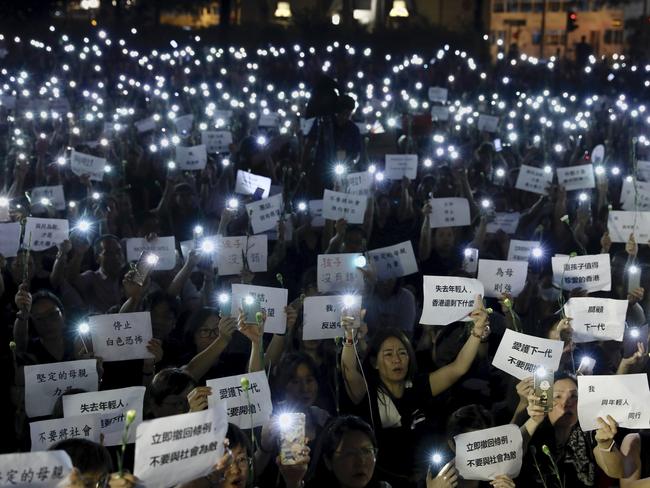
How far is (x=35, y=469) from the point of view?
3412mm

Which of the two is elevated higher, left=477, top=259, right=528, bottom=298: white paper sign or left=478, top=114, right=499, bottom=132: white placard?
left=478, top=114, right=499, bottom=132: white placard

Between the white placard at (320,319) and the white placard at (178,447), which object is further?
the white placard at (320,319)

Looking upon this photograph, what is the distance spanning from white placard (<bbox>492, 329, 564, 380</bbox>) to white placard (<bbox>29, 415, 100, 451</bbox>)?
2.28 m

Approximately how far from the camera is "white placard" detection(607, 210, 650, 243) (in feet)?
27.3

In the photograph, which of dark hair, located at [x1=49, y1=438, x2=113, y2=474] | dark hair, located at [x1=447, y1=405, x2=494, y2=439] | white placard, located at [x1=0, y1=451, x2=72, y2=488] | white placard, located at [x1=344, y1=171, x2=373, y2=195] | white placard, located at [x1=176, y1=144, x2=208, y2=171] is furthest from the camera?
white placard, located at [x1=176, y1=144, x2=208, y2=171]

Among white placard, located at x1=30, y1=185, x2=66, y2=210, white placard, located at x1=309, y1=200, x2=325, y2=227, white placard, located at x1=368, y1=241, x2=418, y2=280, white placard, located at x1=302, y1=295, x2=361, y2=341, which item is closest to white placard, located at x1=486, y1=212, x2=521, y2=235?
white placard, located at x1=309, y1=200, x2=325, y2=227

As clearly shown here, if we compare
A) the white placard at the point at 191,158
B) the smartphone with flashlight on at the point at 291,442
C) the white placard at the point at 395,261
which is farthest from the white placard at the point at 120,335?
the white placard at the point at 191,158

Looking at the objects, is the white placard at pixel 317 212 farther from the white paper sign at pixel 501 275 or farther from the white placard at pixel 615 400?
the white placard at pixel 615 400

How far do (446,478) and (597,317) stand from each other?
2.03 metres

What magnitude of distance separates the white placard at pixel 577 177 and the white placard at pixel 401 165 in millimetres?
1602

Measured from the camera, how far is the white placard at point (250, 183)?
32.5 feet

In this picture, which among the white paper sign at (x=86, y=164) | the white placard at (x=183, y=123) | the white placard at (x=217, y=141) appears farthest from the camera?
the white placard at (x=183, y=123)

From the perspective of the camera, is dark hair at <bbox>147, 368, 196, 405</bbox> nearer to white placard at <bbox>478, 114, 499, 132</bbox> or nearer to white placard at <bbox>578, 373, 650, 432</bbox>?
white placard at <bbox>578, 373, 650, 432</bbox>

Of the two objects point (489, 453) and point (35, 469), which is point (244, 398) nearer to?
point (489, 453)
